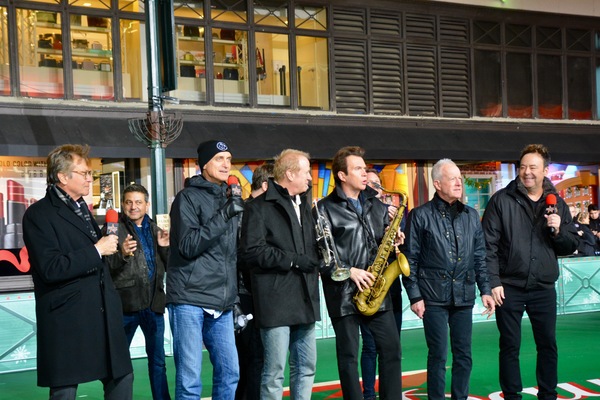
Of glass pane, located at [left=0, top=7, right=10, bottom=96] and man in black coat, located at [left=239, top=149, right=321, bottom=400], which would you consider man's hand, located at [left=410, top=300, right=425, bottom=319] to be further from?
glass pane, located at [left=0, top=7, right=10, bottom=96]

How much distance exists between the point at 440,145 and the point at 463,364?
1218 centimetres

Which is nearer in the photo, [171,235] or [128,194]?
[171,235]

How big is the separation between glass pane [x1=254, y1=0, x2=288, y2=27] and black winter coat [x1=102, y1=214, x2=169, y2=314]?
10.6 meters

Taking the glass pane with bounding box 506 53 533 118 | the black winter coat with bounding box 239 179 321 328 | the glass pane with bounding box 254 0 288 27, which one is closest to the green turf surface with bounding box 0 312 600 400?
the black winter coat with bounding box 239 179 321 328

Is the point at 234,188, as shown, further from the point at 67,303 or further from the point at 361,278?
the point at 67,303

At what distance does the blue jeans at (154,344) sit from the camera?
7.92 metres

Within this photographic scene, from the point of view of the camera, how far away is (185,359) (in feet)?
21.8

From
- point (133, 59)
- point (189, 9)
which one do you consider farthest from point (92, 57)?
point (189, 9)

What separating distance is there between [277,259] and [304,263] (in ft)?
0.70

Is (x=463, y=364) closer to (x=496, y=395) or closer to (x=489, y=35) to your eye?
(x=496, y=395)

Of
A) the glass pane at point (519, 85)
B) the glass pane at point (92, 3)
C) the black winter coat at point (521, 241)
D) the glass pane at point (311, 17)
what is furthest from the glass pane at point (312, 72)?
the black winter coat at point (521, 241)

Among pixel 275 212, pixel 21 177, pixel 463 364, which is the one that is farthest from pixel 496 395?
pixel 21 177

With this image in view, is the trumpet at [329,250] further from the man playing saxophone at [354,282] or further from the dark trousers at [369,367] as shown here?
the dark trousers at [369,367]

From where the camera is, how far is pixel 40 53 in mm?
16234
